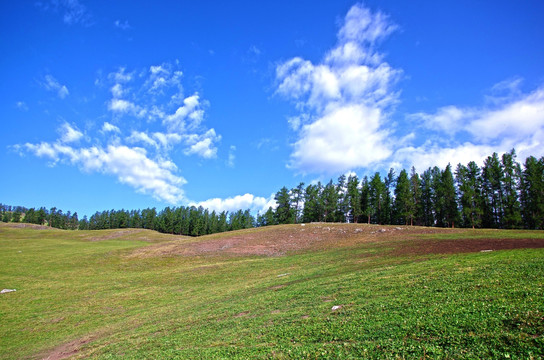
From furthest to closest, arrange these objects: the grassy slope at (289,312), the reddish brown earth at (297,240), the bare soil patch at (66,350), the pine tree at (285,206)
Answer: the pine tree at (285,206)
the reddish brown earth at (297,240)
the bare soil patch at (66,350)
the grassy slope at (289,312)

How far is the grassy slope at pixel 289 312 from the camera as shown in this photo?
34.0 ft

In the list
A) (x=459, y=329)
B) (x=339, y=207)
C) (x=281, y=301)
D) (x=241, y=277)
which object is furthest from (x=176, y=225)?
(x=459, y=329)

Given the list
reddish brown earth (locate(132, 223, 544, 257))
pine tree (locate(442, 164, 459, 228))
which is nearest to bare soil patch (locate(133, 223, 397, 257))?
reddish brown earth (locate(132, 223, 544, 257))

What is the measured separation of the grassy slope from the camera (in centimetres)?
1036

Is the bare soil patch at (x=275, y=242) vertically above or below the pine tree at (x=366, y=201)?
below

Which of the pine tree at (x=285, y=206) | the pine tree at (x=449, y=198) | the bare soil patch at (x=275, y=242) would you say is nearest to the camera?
the bare soil patch at (x=275, y=242)

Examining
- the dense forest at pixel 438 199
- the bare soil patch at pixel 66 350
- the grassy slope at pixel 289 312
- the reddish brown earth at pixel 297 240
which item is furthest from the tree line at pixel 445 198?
the bare soil patch at pixel 66 350

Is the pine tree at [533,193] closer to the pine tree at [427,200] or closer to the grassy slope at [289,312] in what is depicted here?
the pine tree at [427,200]

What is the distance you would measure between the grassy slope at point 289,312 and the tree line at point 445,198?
75412 millimetres

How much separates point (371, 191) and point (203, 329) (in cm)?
10650

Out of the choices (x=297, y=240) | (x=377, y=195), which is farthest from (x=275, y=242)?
(x=377, y=195)

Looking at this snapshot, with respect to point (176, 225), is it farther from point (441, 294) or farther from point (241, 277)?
point (441, 294)

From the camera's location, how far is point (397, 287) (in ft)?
59.9

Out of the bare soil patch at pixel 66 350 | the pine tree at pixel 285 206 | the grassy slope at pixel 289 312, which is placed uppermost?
the pine tree at pixel 285 206
